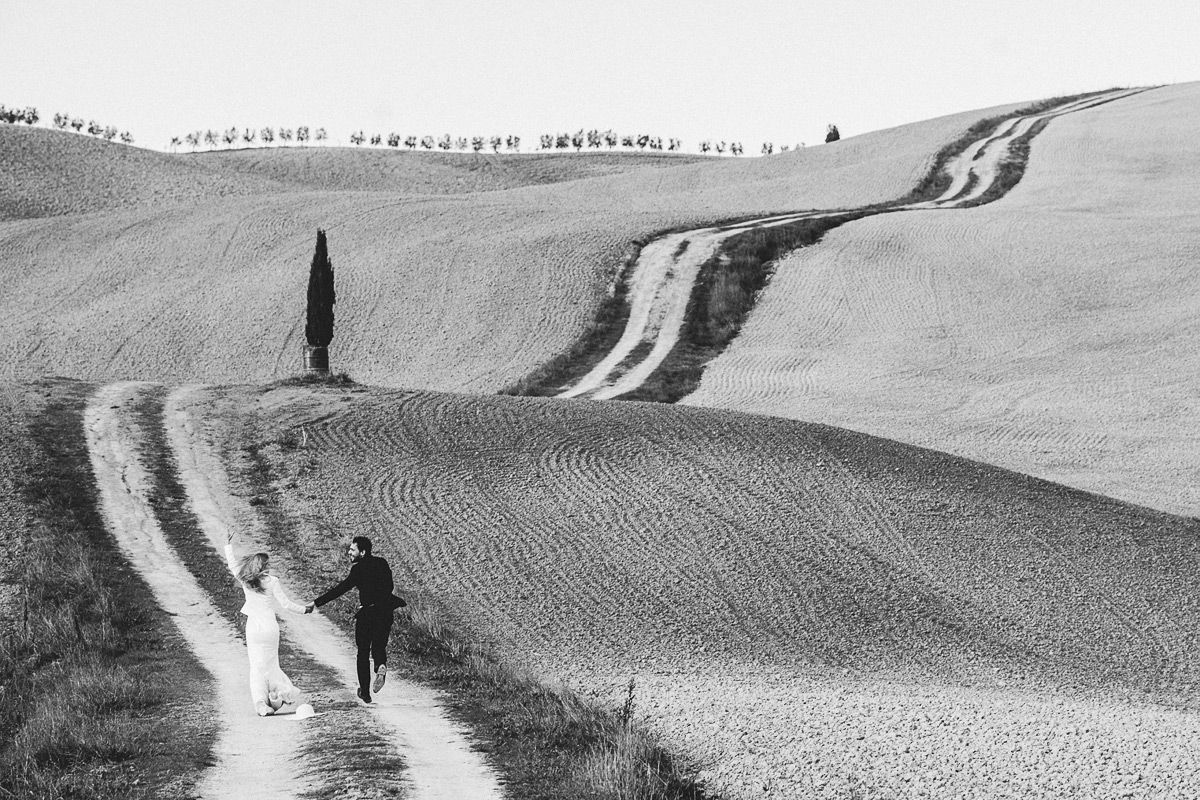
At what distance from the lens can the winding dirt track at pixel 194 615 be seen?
10.9 m

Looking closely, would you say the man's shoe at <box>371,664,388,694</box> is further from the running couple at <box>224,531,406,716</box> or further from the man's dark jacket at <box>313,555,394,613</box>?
the man's dark jacket at <box>313,555,394,613</box>

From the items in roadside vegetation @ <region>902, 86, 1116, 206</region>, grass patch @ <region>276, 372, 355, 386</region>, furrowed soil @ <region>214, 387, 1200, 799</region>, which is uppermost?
roadside vegetation @ <region>902, 86, 1116, 206</region>

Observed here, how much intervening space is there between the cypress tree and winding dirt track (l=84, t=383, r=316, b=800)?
6.32m

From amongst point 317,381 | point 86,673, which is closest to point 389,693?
point 86,673

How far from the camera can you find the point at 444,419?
2834 centimetres

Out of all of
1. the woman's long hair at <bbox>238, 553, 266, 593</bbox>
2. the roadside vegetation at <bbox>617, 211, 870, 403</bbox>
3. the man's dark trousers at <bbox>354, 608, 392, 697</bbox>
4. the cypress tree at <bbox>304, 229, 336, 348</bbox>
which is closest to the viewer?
the woman's long hair at <bbox>238, 553, 266, 593</bbox>

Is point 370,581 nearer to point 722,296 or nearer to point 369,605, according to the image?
point 369,605

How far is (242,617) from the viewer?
691 inches

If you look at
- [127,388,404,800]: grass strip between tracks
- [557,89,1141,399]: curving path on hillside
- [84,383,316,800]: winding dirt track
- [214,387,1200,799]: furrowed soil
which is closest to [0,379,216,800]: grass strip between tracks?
[84,383,316,800]: winding dirt track

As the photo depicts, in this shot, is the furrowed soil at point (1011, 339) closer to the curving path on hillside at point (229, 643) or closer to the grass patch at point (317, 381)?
the grass patch at point (317, 381)

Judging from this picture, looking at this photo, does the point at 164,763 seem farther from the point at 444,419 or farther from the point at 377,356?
the point at 377,356

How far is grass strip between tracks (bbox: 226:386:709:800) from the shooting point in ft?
35.9

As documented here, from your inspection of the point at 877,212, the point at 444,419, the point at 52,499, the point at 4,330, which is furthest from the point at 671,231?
the point at 52,499

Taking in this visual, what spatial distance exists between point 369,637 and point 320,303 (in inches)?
1012
